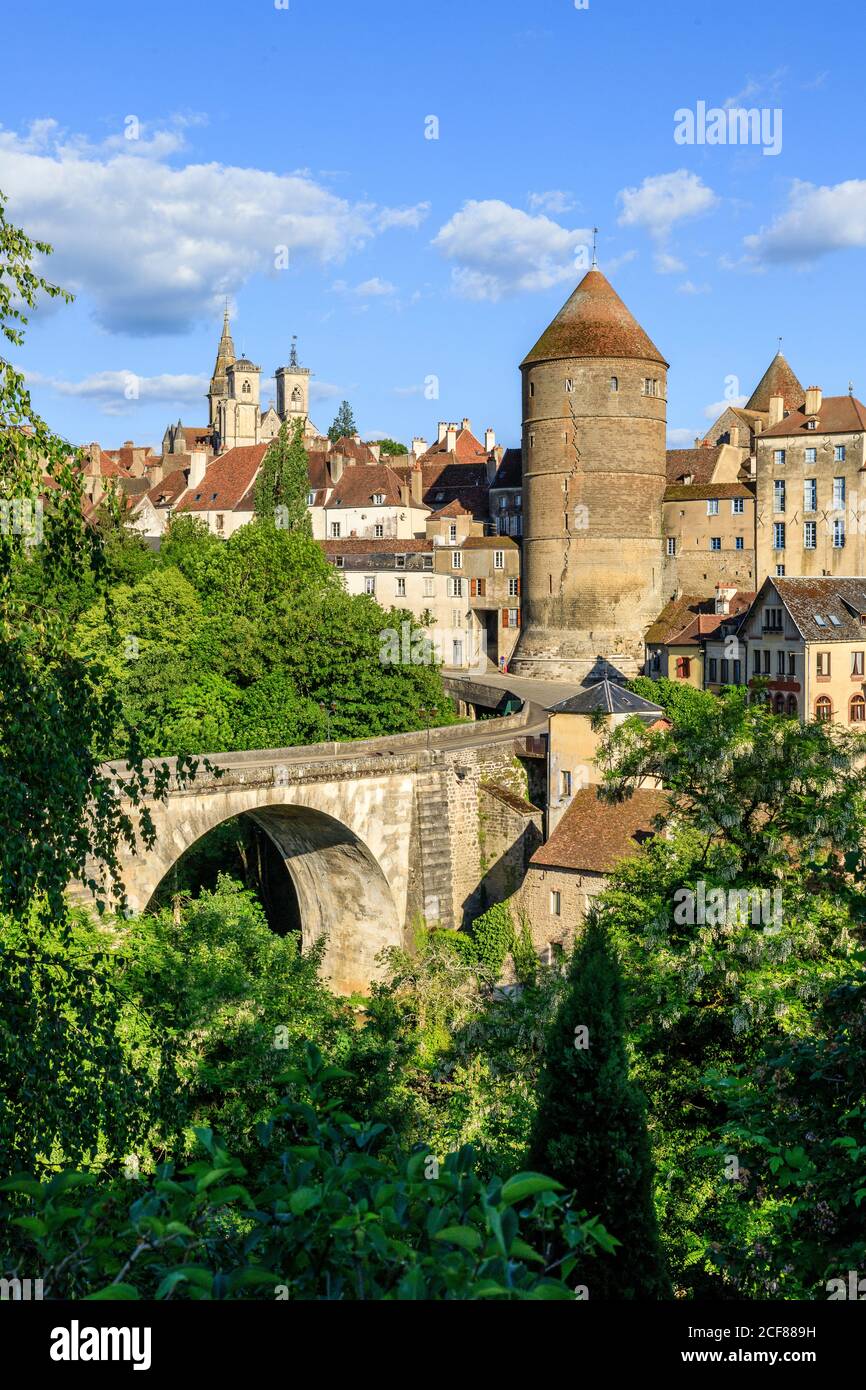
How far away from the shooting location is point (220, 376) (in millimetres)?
120938

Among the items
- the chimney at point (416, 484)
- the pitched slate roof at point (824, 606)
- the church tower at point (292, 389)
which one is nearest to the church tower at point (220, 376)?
the church tower at point (292, 389)

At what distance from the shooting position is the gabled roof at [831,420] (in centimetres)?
5669

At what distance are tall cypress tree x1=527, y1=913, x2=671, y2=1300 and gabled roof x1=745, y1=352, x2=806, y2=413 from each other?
208 ft

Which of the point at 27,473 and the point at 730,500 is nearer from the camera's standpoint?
the point at 27,473

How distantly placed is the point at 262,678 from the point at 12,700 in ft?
110

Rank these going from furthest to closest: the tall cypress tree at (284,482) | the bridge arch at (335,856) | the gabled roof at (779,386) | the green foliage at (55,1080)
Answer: the gabled roof at (779,386) < the tall cypress tree at (284,482) < the bridge arch at (335,856) < the green foliage at (55,1080)

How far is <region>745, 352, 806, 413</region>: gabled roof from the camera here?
230ft

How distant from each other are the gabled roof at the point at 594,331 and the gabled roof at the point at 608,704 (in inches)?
1120

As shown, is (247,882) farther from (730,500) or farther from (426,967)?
(730,500)

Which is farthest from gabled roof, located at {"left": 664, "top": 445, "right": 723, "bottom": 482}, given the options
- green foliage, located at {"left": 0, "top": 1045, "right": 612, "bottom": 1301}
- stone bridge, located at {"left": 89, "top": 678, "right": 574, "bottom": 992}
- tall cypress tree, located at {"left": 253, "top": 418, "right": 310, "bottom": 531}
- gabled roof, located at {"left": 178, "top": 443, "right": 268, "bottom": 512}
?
green foliage, located at {"left": 0, "top": 1045, "right": 612, "bottom": 1301}

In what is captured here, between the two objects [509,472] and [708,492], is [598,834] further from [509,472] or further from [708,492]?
[509,472]

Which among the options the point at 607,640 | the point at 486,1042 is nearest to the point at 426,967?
the point at 486,1042

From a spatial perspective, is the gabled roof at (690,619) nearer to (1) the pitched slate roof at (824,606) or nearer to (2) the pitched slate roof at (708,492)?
(2) the pitched slate roof at (708,492)
